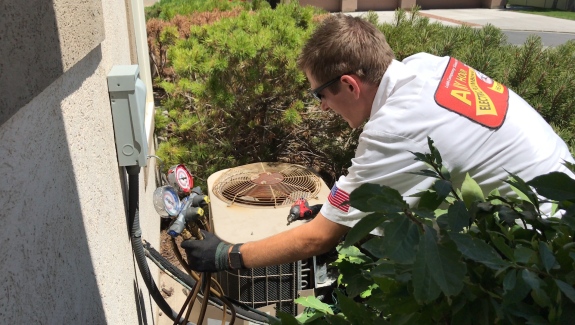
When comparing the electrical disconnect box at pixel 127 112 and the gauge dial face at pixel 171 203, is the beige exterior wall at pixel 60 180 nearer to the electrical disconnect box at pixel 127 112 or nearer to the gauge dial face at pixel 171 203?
the electrical disconnect box at pixel 127 112

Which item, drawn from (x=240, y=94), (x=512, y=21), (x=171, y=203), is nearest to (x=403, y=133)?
(x=171, y=203)

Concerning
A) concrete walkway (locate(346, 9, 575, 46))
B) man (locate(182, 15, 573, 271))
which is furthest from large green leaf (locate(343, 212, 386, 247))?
concrete walkway (locate(346, 9, 575, 46))

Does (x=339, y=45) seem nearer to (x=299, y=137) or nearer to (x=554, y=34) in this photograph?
(x=299, y=137)

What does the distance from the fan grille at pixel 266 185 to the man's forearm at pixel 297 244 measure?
2.99 ft

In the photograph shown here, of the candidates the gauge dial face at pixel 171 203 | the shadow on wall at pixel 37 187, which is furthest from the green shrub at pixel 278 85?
the shadow on wall at pixel 37 187

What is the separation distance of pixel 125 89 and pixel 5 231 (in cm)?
119

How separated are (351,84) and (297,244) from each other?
2.34 ft

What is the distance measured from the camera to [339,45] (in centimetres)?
232

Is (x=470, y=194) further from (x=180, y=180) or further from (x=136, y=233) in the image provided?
(x=136, y=233)

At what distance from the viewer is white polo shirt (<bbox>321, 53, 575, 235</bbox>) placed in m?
2.03

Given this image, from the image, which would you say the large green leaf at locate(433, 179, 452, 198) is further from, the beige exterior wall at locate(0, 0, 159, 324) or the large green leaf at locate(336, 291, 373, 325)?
the beige exterior wall at locate(0, 0, 159, 324)

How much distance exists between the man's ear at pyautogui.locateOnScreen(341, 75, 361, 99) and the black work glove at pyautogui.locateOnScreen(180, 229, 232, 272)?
32.9 inches

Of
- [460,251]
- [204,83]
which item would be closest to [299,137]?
[204,83]

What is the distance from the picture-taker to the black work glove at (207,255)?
221cm
